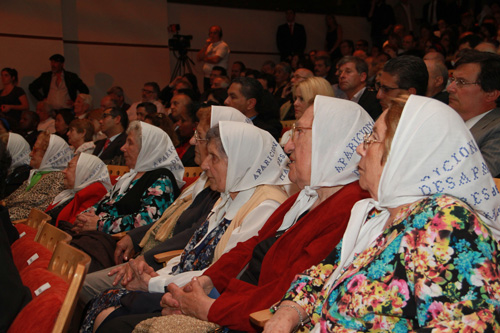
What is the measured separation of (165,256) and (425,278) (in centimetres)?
189

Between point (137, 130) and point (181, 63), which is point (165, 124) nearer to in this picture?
point (137, 130)

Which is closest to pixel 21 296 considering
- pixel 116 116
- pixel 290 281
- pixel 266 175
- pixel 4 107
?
pixel 290 281

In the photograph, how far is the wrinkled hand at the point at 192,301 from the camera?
6.93 ft

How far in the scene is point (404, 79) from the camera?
11.4 ft

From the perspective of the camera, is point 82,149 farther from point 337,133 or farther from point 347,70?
point 337,133

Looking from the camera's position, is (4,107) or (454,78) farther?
(4,107)

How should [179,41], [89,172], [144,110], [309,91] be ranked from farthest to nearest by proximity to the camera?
[179,41], [144,110], [89,172], [309,91]

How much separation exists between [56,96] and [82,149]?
9.73 feet

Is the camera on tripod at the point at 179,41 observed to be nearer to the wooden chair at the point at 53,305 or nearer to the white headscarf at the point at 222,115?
the white headscarf at the point at 222,115

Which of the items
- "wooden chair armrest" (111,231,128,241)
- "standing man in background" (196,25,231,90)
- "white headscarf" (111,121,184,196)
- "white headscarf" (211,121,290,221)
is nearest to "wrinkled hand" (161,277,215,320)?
"white headscarf" (211,121,290,221)

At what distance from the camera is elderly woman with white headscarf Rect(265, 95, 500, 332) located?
128cm

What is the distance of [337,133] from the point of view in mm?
2201

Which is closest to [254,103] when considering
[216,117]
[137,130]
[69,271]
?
[137,130]

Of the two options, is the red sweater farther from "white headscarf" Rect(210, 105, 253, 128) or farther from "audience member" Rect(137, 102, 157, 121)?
"audience member" Rect(137, 102, 157, 121)
